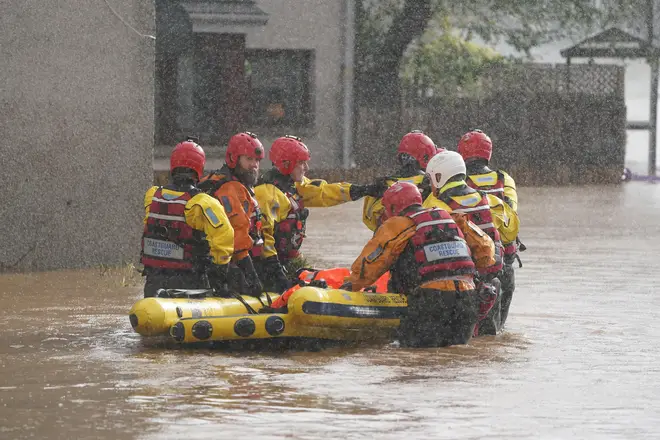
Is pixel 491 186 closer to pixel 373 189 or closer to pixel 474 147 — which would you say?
pixel 474 147

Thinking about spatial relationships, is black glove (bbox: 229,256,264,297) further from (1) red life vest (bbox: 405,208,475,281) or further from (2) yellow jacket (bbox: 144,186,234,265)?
(1) red life vest (bbox: 405,208,475,281)

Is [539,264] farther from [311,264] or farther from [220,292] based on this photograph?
[220,292]

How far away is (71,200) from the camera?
15.3m

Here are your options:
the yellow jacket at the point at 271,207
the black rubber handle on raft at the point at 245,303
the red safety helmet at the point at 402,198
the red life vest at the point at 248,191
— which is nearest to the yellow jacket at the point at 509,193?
the yellow jacket at the point at 271,207

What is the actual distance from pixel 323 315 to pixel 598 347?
2.08 m

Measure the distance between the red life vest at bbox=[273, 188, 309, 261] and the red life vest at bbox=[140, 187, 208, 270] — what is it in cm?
108

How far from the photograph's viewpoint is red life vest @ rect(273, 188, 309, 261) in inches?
465

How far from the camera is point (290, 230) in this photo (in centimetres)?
1185

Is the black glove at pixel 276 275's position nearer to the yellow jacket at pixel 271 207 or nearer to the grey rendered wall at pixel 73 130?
the yellow jacket at pixel 271 207

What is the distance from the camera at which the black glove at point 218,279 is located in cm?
1055

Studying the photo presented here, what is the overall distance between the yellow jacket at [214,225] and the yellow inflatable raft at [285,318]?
38 cm

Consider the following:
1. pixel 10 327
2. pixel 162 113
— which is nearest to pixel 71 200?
pixel 10 327

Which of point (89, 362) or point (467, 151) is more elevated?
point (467, 151)

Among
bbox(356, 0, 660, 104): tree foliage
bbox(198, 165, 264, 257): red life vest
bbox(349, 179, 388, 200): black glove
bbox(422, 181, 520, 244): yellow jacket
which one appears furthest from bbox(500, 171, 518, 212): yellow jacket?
bbox(356, 0, 660, 104): tree foliage
